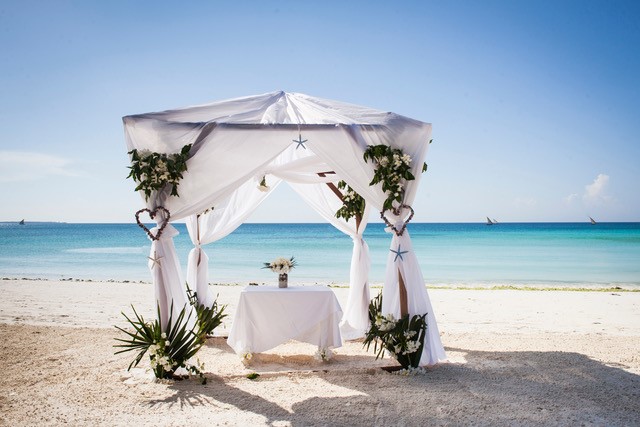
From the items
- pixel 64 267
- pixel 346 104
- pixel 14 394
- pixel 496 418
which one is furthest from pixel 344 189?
pixel 64 267

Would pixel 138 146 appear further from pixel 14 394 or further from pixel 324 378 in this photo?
pixel 324 378

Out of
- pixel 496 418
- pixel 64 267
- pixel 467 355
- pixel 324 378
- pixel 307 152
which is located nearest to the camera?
pixel 496 418

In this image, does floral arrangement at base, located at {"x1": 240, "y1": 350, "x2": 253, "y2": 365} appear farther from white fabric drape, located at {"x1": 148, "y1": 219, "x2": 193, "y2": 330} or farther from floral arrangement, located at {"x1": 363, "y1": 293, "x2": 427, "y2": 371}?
floral arrangement, located at {"x1": 363, "y1": 293, "x2": 427, "y2": 371}

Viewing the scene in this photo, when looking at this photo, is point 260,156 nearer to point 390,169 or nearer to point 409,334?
point 390,169

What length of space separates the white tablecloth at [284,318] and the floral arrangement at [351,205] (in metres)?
1.59

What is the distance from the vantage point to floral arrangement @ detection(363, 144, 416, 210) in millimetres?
5137

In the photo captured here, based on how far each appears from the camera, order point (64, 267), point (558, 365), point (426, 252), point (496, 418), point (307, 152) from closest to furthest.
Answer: point (496, 418)
point (558, 365)
point (307, 152)
point (64, 267)
point (426, 252)

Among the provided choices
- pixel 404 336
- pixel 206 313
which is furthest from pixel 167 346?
pixel 404 336

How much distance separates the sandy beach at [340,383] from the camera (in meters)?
3.87

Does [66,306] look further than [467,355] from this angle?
Yes

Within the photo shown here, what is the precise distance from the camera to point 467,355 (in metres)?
5.88

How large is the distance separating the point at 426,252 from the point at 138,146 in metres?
27.0

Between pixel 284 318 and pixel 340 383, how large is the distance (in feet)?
4.01

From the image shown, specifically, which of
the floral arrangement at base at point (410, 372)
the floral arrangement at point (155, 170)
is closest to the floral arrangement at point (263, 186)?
the floral arrangement at point (155, 170)
